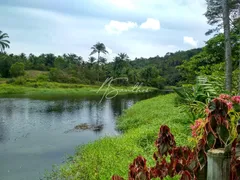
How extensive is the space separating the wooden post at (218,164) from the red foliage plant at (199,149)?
0.05 m

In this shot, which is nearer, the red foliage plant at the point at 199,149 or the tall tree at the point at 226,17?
the red foliage plant at the point at 199,149

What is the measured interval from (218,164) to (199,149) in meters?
0.14

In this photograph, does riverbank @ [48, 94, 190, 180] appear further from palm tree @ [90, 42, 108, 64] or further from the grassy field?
palm tree @ [90, 42, 108, 64]

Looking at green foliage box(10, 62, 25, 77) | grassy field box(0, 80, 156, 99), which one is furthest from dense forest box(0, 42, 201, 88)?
grassy field box(0, 80, 156, 99)

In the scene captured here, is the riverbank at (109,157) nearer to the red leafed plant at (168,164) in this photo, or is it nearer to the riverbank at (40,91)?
the red leafed plant at (168,164)

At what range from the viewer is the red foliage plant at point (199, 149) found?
1.37 m

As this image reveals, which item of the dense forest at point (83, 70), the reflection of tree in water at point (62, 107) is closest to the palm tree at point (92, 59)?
the dense forest at point (83, 70)

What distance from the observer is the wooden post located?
1.38 meters

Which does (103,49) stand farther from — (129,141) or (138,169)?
(138,169)

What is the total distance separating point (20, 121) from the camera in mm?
17125

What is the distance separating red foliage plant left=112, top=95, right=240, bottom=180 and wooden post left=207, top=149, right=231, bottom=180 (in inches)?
1.9

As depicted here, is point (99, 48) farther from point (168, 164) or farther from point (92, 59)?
point (168, 164)

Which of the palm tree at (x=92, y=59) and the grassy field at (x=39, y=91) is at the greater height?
the palm tree at (x=92, y=59)

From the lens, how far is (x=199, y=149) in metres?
1.52
